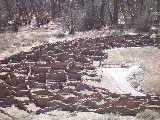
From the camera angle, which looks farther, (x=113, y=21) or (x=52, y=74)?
(x=113, y=21)

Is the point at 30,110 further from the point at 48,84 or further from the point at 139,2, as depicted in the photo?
the point at 139,2

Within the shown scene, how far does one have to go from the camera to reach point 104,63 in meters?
34.6

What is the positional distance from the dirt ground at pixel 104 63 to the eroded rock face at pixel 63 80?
120 cm

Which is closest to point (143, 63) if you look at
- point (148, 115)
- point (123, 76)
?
point (123, 76)

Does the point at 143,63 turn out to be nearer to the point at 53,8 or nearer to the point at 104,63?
the point at 104,63

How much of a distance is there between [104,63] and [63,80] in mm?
4934

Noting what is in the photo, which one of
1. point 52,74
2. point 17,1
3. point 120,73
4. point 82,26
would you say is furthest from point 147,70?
point 17,1

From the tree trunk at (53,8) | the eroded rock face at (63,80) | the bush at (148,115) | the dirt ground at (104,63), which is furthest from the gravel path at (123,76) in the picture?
the tree trunk at (53,8)

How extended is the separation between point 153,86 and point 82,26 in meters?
21.0

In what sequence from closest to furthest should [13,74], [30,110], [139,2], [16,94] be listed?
[30,110] < [16,94] < [13,74] < [139,2]

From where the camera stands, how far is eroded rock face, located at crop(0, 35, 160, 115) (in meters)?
25.8

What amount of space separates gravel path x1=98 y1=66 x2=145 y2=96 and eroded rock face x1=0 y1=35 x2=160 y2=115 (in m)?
1.25

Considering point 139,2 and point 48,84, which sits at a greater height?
point 139,2

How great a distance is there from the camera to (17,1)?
57.5 meters
